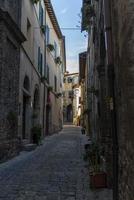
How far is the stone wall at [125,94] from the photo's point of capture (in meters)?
5.04

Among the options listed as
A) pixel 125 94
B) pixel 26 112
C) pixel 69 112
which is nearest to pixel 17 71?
pixel 26 112

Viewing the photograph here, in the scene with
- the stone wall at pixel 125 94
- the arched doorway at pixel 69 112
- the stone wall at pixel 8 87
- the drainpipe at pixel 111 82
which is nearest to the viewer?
the stone wall at pixel 125 94

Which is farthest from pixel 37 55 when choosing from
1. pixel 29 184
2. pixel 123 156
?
pixel 123 156

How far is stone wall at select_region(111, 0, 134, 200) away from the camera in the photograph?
16.5ft

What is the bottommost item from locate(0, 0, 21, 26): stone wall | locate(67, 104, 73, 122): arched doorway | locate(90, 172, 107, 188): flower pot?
locate(90, 172, 107, 188): flower pot

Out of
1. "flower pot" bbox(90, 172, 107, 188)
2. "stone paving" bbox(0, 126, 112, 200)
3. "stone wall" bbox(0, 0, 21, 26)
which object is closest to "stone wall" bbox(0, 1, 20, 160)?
"stone wall" bbox(0, 0, 21, 26)

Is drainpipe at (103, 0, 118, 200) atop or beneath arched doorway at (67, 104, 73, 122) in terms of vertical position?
beneath

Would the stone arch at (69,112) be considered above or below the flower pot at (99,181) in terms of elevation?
above

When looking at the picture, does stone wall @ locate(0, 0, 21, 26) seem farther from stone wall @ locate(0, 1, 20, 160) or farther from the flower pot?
the flower pot

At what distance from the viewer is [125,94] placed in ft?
18.2

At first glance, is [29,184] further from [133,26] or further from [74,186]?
[133,26]

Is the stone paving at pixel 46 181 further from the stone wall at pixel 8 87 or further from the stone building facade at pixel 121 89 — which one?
the stone wall at pixel 8 87

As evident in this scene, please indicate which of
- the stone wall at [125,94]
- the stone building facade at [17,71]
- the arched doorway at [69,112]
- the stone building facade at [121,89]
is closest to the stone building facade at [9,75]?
the stone building facade at [17,71]

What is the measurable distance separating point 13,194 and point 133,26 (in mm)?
4386
